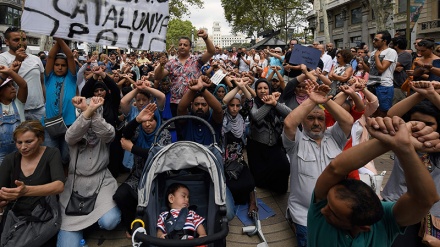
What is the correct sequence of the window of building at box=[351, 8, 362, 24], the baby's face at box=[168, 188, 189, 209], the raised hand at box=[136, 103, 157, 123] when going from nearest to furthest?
the baby's face at box=[168, 188, 189, 209], the raised hand at box=[136, 103, 157, 123], the window of building at box=[351, 8, 362, 24]

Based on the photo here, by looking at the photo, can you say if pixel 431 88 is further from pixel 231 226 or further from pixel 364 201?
pixel 231 226

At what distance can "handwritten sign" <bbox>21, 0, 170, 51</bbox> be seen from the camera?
3.55m

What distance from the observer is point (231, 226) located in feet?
12.4

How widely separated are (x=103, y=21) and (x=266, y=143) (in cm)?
265

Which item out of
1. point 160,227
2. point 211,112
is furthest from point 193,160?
point 211,112

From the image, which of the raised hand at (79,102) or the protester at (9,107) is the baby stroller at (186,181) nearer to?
the raised hand at (79,102)

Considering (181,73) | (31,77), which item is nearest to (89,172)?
(31,77)

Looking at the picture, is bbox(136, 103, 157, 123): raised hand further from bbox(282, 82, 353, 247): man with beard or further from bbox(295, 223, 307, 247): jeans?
bbox(295, 223, 307, 247): jeans

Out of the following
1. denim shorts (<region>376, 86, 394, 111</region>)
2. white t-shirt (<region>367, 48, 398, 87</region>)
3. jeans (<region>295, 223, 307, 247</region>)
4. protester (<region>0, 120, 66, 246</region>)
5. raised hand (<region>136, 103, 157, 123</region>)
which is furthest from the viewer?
denim shorts (<region>376, 86, 394, 111</region>)

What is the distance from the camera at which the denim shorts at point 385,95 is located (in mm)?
5754

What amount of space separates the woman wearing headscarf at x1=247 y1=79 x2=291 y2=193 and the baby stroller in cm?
110

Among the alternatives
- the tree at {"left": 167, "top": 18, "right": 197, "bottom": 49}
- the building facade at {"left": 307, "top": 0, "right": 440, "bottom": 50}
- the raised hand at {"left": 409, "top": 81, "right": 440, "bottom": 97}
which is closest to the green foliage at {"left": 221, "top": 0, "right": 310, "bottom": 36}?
the building facade at {"left": 307, "top": 0, "right": 440, "bottom": 50}

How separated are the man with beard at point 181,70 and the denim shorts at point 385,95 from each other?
327 centimetres

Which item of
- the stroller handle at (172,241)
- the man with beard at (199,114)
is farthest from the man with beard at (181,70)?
the stroller handle at (172,241)
